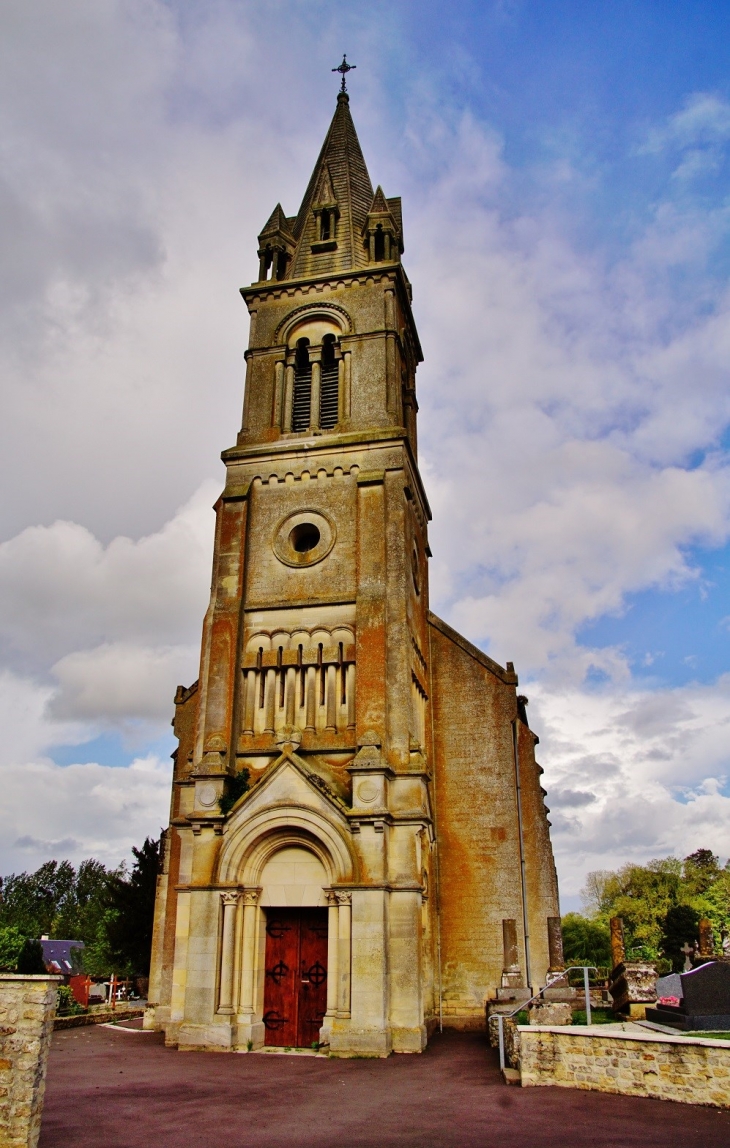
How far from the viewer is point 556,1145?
10.5 metres

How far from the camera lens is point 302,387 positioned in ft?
97.9

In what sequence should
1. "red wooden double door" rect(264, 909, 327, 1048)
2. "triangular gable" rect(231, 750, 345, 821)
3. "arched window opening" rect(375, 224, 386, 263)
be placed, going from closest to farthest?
"red wooden double door" rect(264, 909, 327, 1048) < "triangular gable" rect(231, 750, 345, 821) < "arched window opening" rect(375, 224, 386, 263)

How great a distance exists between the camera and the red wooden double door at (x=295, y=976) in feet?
69.2

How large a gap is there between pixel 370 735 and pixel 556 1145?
40.8 feet

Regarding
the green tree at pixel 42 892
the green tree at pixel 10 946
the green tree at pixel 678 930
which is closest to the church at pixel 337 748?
the green tree at pixel 10 946

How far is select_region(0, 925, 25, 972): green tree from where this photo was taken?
28.4 metres

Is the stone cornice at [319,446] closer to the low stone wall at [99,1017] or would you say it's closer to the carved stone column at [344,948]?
the carved stone column at [344,948]

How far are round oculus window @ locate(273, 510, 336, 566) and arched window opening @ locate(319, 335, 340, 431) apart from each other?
373cm

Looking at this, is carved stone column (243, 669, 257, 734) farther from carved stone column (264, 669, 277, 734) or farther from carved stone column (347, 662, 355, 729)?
carved stone column (347, 662, 355, 729)

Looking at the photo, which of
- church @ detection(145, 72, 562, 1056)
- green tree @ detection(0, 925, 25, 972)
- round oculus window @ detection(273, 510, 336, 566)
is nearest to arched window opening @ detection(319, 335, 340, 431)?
church @ detection(145, 72, 562, 1056)

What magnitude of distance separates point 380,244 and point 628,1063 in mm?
27336

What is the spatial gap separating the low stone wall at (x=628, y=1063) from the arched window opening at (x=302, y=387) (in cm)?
2018

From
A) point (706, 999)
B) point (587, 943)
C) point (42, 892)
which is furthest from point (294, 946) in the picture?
point (42, 892)

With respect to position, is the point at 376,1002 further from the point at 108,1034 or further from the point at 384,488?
the point at 384,488
